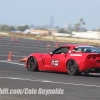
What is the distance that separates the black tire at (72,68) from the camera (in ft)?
57.5

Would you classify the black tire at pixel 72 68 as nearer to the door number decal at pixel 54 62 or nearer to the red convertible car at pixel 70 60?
the red convertible car at pixel 70 60

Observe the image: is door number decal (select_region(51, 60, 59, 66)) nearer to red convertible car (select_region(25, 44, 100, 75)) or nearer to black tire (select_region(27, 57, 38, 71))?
red convertible car (select_region(25, 44, 100, 75))

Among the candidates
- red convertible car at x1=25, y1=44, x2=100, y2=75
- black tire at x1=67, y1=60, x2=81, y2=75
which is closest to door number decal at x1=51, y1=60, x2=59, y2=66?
red convertible car at x1=25, y1=44, x2=100, y2=75

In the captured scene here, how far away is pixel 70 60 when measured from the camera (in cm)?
1781

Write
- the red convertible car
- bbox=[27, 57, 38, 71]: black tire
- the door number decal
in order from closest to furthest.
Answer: the red convertible car
the door number decal
bbox=[27, 57, 38, 71]: black tire

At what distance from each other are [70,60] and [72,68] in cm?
34

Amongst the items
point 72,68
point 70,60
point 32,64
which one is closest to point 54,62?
point 70,60

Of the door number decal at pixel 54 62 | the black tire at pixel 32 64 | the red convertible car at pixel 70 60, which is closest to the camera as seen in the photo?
the red convertible car at pixel 70 60

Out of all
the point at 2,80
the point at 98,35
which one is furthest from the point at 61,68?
the point at 98,35

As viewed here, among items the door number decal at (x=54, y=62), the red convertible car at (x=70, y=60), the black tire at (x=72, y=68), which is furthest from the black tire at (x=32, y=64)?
the black tire at (x=72, y=68)

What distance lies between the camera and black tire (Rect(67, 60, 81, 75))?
57.5 feet

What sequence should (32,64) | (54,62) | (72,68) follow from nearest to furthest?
(72,68), (54,62), (32,64)

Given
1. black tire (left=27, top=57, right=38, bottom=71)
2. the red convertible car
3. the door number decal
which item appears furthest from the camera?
black tire (left=27, top=57, right=38, bottom=71)

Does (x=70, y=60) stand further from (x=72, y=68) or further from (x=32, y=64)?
(x=32, y=64)
